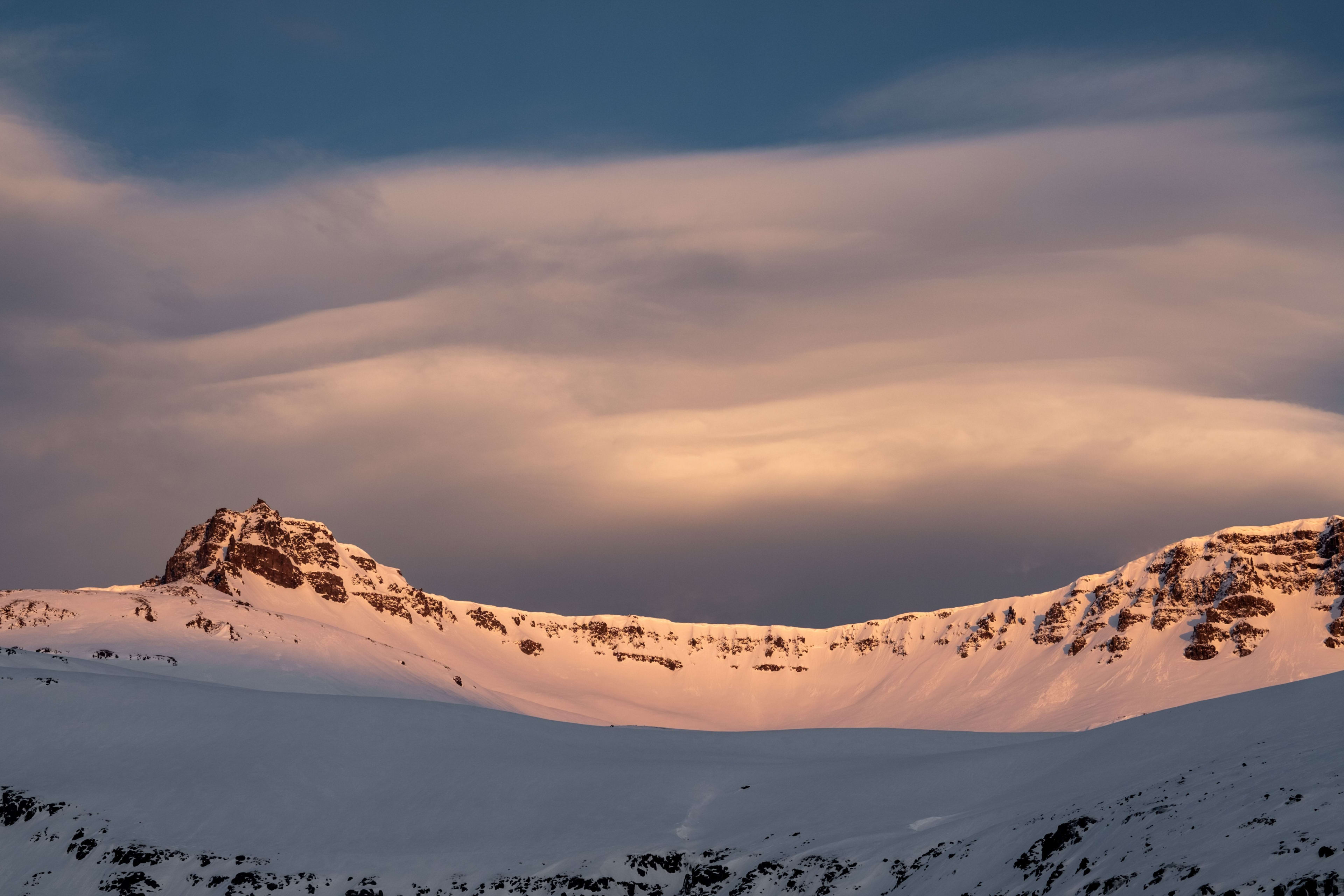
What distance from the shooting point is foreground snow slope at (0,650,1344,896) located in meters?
42.4

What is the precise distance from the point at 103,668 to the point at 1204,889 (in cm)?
12291

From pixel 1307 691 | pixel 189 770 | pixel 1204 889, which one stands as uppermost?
pixel 189 770

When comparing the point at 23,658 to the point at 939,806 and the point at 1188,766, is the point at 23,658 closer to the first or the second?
the point at 939,806

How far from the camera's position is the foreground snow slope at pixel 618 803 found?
42406mm

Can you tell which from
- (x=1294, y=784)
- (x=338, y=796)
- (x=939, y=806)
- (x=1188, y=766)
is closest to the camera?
(x=1294, y=784)

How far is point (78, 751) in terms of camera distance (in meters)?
77.9

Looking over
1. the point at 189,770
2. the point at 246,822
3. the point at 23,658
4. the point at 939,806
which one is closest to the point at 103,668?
the point at 23,658

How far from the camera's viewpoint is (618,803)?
72.1 m

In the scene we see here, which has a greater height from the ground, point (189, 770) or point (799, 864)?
point (189, 770)

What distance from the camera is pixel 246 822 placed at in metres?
68.4

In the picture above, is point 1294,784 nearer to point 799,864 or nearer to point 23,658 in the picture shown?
point 799,864

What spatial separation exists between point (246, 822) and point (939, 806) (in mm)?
37321

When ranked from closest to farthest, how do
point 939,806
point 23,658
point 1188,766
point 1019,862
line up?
point 1019,862 < point 1188,766 < point 939,806 < point 23,658

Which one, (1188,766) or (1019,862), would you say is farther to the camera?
Answer: (1188,766)
